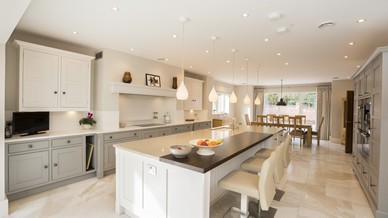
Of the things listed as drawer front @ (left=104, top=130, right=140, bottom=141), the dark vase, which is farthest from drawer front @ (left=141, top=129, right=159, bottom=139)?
the dark vase

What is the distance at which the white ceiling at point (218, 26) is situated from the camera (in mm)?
2197

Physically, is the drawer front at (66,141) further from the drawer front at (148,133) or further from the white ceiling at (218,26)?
the white ceiling at (218,26)

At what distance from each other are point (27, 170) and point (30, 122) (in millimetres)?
746

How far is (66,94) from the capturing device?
342 cm

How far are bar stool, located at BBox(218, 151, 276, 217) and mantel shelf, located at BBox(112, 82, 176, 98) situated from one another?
293 centimetres

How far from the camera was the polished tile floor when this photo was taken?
2488 millimetres

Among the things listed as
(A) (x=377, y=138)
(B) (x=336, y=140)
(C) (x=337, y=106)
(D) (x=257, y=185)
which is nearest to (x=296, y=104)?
(C) (x=337, y=106)

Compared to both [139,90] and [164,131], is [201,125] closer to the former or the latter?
[164,131]

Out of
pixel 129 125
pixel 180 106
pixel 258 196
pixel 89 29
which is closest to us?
pixel 258 196

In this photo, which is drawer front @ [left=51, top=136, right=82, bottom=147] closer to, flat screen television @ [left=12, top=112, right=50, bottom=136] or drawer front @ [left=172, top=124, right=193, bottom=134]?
flat screen television @ [left=12, top=112, right=50, bottom=136]

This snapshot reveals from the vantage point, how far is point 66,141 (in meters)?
3.20

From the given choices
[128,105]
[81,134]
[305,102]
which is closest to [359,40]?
[128,105]

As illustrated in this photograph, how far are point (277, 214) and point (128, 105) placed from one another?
375 cm

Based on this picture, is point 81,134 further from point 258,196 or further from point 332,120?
point 332,120
